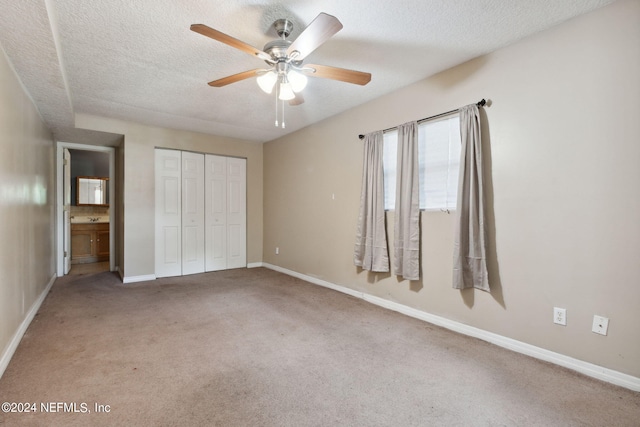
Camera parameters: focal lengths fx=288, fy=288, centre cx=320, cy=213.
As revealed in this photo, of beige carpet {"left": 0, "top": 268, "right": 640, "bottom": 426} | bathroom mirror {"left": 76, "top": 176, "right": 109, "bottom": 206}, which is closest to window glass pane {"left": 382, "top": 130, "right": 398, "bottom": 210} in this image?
beige carpet {"left": 0, "top": 268, "right": 640, "bottom": 426}

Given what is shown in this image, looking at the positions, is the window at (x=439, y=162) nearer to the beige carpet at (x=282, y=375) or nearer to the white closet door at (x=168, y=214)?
the beige carpet at (x=282, y=375)

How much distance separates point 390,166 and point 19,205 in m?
3.52

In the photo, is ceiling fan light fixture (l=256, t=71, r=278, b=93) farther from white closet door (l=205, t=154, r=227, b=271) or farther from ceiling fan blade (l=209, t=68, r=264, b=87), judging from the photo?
white closet door (l=205, t=154, r=227, b=271)

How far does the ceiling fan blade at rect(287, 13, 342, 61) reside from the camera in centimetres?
156

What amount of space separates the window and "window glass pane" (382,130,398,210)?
34cm

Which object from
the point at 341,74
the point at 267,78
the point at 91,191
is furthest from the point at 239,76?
the point at 91,191

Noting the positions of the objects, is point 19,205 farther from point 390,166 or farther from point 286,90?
point 390,166

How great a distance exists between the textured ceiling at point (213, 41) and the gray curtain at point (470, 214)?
661 millimetres

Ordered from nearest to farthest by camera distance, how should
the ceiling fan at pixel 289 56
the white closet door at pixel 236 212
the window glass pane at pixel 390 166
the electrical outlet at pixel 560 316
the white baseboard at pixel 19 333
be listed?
the ceiling fan at pixel 289 56
the white baseboard at pixel 19 333
the electrical outlet at pixel 560 316
the window glass pane at pixel 390 166
the white closet door at pixel 236 212

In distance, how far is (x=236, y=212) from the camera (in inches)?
214

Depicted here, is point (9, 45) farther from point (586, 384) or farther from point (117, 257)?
point (586, 384)

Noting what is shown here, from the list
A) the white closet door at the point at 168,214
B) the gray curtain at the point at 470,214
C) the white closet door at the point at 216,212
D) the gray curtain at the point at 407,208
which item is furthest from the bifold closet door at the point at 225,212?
the gray curtain at the point at 470,214

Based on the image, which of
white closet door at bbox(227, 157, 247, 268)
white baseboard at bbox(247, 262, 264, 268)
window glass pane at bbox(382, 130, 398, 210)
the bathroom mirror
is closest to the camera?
window glass pane at bbox(382, 130, 398, 210)

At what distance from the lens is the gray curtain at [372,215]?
10.8 feet
